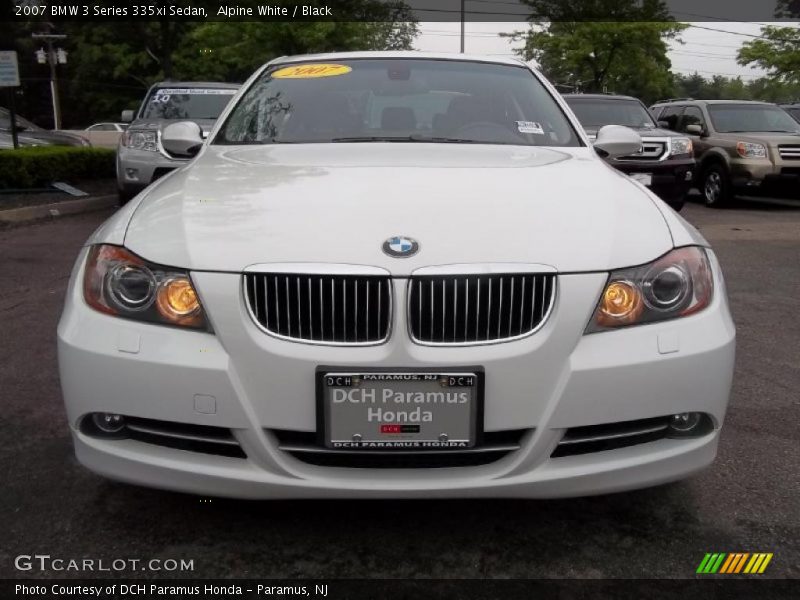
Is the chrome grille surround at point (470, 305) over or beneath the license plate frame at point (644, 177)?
over

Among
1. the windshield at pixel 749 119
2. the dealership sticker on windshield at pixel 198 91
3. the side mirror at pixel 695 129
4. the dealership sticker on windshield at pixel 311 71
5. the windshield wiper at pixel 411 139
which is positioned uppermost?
the dealership sticker on windshield at pixel 311 71

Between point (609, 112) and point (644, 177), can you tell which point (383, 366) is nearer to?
point (644, 177)

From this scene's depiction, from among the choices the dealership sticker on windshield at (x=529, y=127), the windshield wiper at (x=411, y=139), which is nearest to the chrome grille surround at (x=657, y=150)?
the dealership sticker on windshield at (x=529, y=127)

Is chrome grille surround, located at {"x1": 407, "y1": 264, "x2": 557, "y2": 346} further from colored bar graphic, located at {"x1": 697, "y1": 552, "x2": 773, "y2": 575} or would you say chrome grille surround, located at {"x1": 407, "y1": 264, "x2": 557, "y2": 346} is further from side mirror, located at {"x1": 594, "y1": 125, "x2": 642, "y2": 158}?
side mirror, located at {"x1": 594, "y1": 125, "x2": 642, "y2": 158}

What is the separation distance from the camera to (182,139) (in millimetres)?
3768

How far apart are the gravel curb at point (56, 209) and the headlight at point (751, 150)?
367 inches

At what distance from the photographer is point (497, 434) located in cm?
210

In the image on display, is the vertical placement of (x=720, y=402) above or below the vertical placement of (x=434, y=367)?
below

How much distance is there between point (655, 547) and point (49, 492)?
78.4 inches

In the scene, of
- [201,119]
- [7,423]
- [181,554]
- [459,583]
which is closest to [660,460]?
[459,583]

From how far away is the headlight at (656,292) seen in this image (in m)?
2.14

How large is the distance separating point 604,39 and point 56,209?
28345 mm

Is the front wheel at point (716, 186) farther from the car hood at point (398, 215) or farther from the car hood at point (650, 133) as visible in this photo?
the car hood at point (398, 215)

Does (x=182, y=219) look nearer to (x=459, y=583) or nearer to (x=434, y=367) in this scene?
(x=434, y=367)
